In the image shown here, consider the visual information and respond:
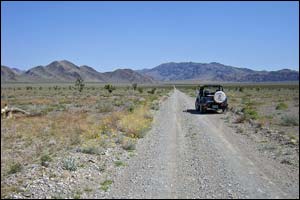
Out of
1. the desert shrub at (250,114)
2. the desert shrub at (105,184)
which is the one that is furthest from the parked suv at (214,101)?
the desert shrub at (105,184)

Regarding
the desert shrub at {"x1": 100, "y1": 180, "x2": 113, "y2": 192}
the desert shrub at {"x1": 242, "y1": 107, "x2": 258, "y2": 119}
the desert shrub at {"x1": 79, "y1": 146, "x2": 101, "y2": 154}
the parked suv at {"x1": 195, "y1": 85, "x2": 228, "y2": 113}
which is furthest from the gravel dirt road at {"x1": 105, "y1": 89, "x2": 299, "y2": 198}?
the parked suv at {"x1": 195, "y1": 85, "x2": 228, "y2": 113}

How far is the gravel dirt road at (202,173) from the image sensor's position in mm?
7758

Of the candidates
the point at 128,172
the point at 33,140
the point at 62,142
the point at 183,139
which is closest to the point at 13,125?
the point at 33,140

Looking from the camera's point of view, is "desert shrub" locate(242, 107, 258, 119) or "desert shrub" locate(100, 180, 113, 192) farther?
"desert shrub" locate(242, 107, 258, 119)

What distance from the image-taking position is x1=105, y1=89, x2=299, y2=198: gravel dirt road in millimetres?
7758

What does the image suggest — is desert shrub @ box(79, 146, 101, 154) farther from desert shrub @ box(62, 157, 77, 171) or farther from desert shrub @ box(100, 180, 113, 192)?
desert shrub @ box(100, 180, 113, 192)

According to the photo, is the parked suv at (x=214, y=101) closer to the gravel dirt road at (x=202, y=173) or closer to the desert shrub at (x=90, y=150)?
the gravel dirt road at (x=202, y=173)

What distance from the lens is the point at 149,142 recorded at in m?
14.5

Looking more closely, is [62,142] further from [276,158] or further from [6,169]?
[276,158]

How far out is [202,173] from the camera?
9.39 meters

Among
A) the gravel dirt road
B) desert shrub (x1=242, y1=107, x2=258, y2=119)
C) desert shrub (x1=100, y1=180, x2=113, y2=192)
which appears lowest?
desert shrub (x1=100, y1=180, x2=113, y2=192)

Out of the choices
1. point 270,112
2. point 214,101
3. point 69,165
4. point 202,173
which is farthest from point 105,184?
point 270,112

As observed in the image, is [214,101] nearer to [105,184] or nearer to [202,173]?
[202,173]

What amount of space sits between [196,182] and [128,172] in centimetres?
Answer: 201
